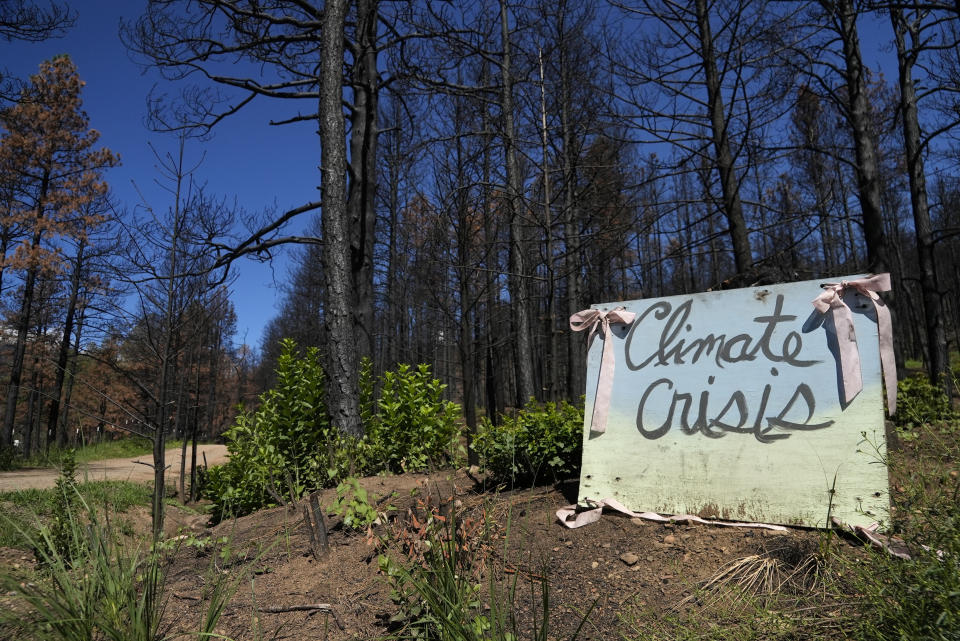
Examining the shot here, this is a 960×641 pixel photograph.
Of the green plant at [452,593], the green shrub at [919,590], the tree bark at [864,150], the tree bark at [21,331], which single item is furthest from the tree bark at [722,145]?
the tree bark at [21,331]

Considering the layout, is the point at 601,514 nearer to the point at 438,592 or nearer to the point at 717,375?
the point at 717,375

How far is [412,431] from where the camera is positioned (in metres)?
5.64

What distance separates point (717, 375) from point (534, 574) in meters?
1.56

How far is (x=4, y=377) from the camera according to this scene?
2127cm

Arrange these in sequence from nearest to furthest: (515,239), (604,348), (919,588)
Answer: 1. (919,588)
2. (604,348)
3. (515,239)

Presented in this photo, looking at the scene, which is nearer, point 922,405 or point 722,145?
point 722,145

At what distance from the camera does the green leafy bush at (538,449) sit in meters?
3.73

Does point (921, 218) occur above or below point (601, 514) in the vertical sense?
above

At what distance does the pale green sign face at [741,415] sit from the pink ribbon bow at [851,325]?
0.12 feet

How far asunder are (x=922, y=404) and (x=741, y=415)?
4798 mm

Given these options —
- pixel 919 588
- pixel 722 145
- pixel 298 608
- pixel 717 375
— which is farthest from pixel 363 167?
pixel 919 588

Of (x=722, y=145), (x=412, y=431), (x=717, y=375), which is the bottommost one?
(x=412, y=431)

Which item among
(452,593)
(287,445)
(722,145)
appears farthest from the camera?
(287,445)

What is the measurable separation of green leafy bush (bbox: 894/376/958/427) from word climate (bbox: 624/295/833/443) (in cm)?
240
